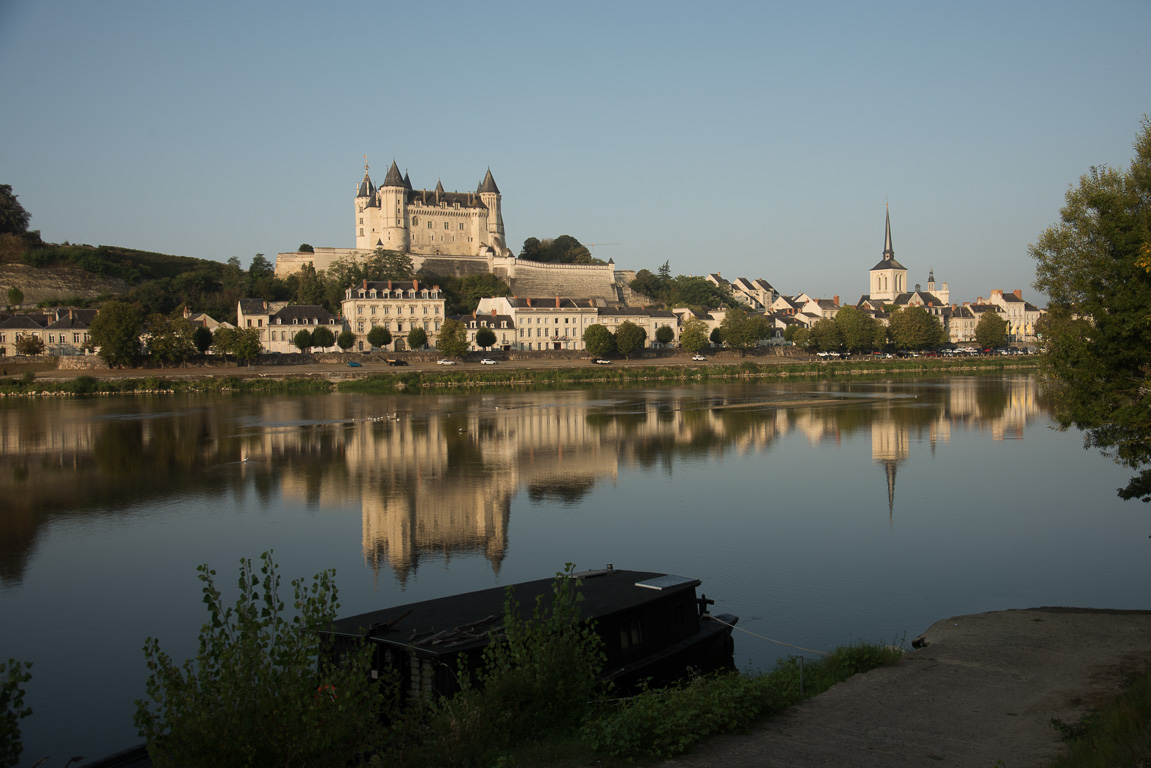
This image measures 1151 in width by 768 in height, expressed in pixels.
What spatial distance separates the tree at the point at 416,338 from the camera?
59.5 metres

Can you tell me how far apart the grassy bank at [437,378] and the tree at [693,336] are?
717cm

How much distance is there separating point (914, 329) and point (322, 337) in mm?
47027

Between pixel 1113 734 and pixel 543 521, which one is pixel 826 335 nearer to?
pixel 543 521

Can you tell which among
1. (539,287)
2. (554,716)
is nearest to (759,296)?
(539,287)

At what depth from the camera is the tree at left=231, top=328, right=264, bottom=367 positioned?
54.1 metres

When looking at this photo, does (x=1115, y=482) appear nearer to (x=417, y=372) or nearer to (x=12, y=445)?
(x=12, y=445)

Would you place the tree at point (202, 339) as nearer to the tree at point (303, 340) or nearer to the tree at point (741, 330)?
the tree at point (303, 340)

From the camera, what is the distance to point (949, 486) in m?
18.4

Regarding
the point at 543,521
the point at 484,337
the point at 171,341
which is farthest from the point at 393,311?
the point at 543,521

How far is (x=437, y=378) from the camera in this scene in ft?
162

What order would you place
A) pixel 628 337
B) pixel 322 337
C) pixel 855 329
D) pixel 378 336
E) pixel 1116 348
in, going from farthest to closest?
1. pixel 855 329
2. pixel 628 337
3. pixel 378 336
4. pixel 322 337
5. pixel 1116 348

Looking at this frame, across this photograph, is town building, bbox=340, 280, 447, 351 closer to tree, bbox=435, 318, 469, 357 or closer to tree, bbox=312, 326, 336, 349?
tree, bbox=312, 326, 336, 349

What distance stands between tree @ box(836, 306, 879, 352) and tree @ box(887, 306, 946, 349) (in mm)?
1812

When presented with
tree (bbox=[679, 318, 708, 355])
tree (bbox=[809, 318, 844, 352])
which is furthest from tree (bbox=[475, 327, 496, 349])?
tree (bbox=[809, 318, 844, 352])
